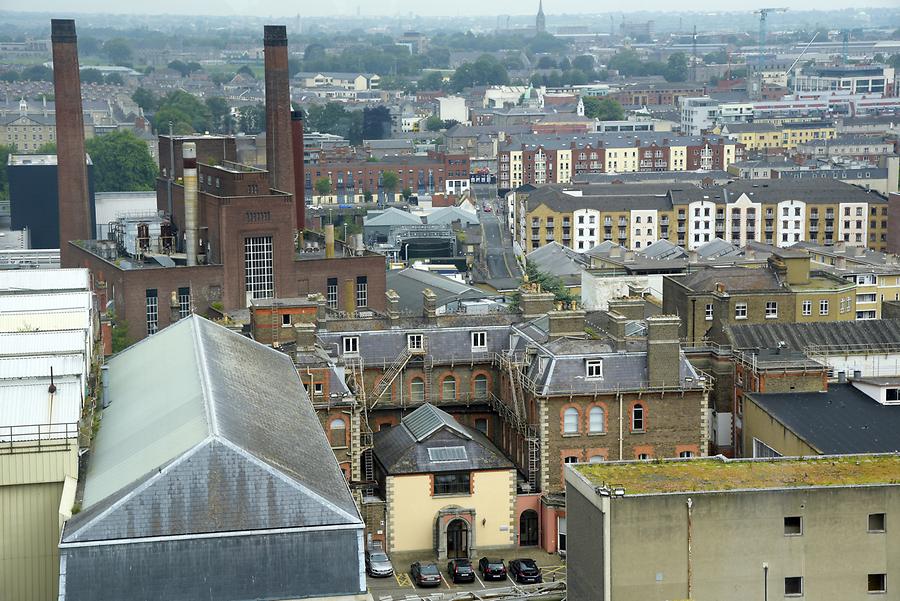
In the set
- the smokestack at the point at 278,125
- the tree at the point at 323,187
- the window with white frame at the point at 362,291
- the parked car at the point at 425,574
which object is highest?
the smokestack at the point at 278,125

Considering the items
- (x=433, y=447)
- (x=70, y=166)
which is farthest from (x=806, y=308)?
(x=70, y=166)

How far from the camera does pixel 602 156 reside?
18362 centimetres

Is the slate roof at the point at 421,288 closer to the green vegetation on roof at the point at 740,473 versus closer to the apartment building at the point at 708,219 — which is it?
the apartment building at the point at 708,219

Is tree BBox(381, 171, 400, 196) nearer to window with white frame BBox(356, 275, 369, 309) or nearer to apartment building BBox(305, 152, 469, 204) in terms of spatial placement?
apartment building BBox(305, 152, 469, 204)

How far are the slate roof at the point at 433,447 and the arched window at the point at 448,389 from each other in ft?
12.9

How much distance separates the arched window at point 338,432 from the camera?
5578 centimetres

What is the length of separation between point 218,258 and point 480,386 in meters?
30.2

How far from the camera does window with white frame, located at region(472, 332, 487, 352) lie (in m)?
61.3

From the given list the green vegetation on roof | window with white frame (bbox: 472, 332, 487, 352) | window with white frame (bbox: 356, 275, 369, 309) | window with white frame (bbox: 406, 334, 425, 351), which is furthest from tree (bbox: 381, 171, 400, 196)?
the green vegetation on roof

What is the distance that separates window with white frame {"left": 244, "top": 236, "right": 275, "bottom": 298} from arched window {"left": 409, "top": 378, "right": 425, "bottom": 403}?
29.2 meters

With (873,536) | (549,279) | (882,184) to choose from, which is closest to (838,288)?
(549,279)

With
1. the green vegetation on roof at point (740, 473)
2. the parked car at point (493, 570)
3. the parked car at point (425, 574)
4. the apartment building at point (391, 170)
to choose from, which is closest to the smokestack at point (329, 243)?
the parked car at point (425, 574)

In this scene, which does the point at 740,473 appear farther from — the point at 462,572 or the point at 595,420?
the point at 595,420

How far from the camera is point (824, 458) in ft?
150
